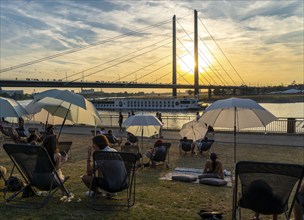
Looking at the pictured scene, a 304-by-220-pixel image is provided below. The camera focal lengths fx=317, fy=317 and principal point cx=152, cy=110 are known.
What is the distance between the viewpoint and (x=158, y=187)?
569 centimetres

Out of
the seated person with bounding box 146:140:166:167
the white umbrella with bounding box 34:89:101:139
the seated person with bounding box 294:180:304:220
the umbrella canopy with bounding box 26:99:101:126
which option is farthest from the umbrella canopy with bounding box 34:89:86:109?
the seated person with bounding box 294:180:304:220

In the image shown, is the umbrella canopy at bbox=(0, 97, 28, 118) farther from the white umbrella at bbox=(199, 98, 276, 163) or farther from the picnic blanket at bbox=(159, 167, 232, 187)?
the white umbrella at bbox=(199, 98, 276, 163)

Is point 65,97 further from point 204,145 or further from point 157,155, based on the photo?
point 204,145

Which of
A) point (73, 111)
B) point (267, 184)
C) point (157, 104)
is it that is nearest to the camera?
point (267, 184)

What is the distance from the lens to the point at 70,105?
20.8ft

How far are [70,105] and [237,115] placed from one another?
3311 mm

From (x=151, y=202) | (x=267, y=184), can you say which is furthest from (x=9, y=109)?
(x=267, y=184)

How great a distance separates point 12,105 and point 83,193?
10.6 ft

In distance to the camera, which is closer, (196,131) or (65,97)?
(65,97)

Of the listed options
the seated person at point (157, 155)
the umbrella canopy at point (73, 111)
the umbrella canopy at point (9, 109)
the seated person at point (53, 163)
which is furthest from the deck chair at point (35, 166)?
the seated person at point (157, 155)

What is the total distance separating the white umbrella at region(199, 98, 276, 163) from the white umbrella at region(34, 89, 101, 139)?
7.06 feet

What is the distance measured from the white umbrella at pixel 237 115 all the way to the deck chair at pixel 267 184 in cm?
200

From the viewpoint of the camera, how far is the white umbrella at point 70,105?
17.2 ft

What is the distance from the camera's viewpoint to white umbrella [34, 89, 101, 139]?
5.25 meters
